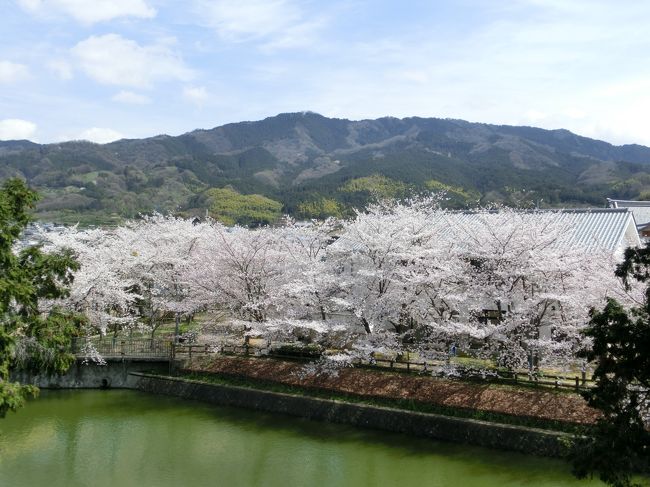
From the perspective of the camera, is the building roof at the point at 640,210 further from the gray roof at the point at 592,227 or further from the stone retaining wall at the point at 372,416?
the stone retaining wall at the point at 372,416

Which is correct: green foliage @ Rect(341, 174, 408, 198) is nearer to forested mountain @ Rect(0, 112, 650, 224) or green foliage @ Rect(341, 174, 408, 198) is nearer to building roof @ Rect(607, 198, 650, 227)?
forested mountain @ Rect(0, 112, 650, 224)

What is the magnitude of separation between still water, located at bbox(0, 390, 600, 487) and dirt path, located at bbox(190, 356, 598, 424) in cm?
154

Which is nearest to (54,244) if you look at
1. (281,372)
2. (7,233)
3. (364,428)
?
(281,372)

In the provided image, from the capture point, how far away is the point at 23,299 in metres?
12.8

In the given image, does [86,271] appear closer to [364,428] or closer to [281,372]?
[281,372]

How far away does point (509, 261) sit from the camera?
63.9 feet

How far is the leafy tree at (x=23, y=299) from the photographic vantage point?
1218 cm

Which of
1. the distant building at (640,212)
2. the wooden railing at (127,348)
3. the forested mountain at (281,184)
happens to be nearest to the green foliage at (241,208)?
the forested mountain at (281,184)

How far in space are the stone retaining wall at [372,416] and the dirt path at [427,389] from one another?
734 millimetres

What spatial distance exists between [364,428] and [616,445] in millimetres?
10531

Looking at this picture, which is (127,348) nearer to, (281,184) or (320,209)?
(320,209)

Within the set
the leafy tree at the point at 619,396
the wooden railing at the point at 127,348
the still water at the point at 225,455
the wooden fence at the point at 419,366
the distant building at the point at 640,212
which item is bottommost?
the still water at the point at 225,455

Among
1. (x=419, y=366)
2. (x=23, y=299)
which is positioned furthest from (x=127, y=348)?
(x=23, y=299)

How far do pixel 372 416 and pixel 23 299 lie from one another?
11459 millimetres
